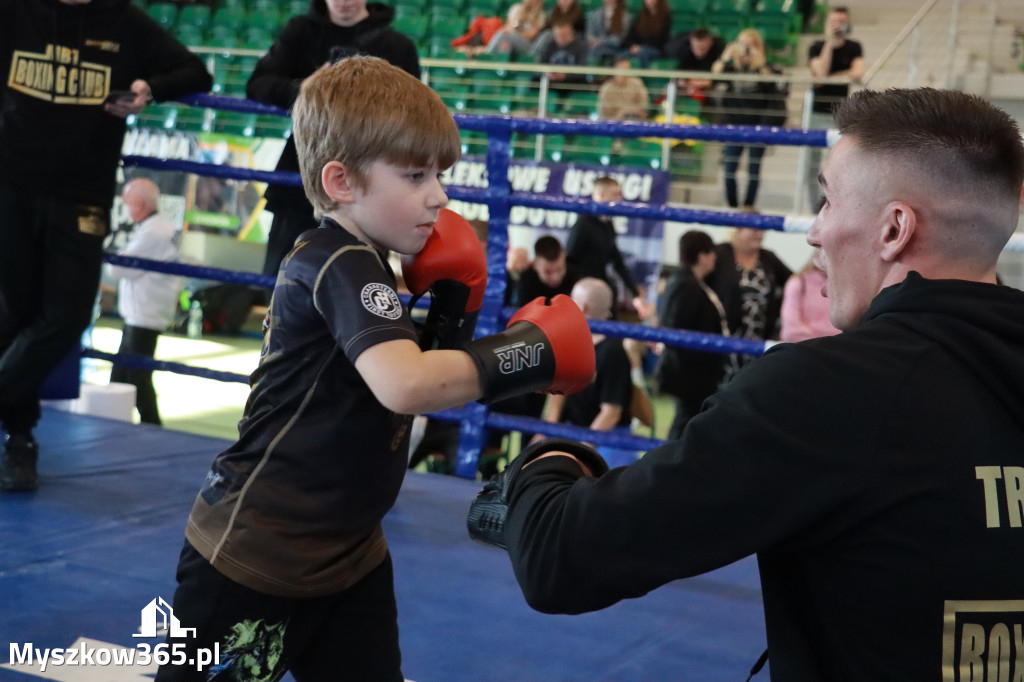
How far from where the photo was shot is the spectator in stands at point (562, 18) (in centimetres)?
1012

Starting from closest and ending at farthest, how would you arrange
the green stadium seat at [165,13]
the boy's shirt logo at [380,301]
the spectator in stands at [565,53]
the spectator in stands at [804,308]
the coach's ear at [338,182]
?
1. the boy's shirt logo at [380,301]
2. the coach's ear at [338,182]
3. the spectator in stands at [804,308]
4. the spectator in stands at [565,53]
5. the green stadium seat at [165,13]

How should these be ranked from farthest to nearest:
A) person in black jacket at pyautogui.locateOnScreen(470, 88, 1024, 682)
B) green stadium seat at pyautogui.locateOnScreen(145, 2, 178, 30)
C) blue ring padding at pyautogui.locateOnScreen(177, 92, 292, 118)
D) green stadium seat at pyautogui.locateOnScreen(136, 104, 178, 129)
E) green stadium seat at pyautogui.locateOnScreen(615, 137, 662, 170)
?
green stadium seat at pyautogui.locateOnScreen(145, 2, 178, 30) < green stadium seat at pyautogui.locateOnScreen(136, 104, 178, 129) < green stadium seat at pyautogui.locateOnScreen(615, 137, 662, 170) < blue ring padding at pyautogui.locateOnScreen(177, 92, 292, 118) < person in black jacket at pyautogui.locateOnScreen(470, 88, 1024, 682)

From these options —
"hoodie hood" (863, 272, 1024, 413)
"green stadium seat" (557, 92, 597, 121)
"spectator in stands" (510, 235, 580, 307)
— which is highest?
"green stadium seat" (557, 92, 597, 121)

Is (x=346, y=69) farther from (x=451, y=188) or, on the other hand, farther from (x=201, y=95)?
(x=201, y=95)

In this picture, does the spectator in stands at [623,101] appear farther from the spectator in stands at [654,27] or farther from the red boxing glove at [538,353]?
the red boxing glove at [538,353]

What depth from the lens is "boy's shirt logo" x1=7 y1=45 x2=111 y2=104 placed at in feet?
10.3

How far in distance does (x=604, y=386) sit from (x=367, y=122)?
331 centimetres

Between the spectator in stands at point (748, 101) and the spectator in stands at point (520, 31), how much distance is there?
2176mm

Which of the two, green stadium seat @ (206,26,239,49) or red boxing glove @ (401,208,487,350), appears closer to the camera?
red boxing glove @ (401,208,487,350)

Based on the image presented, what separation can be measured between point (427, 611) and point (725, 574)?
2.88 ft

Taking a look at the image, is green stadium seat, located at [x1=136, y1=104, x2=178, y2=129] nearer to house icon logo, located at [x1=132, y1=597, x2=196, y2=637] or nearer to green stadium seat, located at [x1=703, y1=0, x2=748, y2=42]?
green stadium seat, located at [x1=703, y1=0, x2=748, y2=42]

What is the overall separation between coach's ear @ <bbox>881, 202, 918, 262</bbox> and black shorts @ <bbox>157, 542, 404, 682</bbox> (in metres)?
0.95

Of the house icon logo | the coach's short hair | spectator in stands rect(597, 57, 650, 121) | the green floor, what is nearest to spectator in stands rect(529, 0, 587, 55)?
spectator in stands rect(597, 57, 650, 121)

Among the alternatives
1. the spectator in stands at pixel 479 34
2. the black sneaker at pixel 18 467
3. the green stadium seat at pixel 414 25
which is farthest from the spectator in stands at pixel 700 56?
the black sneaker at pixel 18 467
